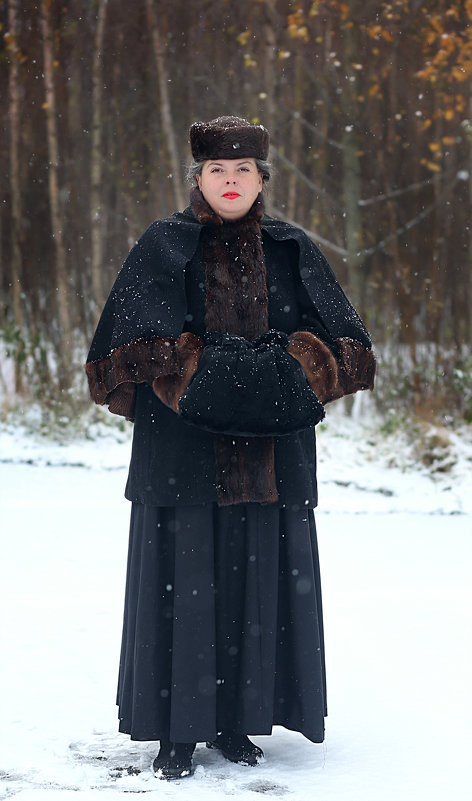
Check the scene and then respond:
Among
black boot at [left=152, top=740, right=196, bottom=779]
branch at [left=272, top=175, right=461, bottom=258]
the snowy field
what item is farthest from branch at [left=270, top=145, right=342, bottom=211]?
black boot at [left=152, top=740, right=196, bottom=779]

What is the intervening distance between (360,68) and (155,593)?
7.99 metres

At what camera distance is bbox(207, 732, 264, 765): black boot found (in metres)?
3.14

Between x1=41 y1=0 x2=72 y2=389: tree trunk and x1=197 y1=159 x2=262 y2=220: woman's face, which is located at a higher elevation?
x1=41 y1=0 x2=72 y2=389: tree trunk

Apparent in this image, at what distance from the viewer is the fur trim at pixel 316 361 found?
3.04m

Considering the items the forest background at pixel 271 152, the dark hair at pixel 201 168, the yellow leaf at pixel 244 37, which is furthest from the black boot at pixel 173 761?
the yellow leaf at pixel 244 37

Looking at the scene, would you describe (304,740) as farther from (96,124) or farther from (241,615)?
(96,124)

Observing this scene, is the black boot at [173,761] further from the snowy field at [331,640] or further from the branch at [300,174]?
the branch at [300,174]

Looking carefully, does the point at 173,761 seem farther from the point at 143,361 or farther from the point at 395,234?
the point at 395,234

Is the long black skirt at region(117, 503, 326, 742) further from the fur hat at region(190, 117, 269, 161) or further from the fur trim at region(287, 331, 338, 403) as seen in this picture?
the fur hat at region(190, 117, 269, 161)

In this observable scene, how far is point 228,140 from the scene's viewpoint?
10.0 feet

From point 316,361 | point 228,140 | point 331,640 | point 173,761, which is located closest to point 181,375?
point 316,361

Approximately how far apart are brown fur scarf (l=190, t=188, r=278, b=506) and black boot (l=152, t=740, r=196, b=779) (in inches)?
27.9

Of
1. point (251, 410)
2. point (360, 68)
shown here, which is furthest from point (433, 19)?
point (251, 410)

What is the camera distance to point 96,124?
→ 36.1 ft
